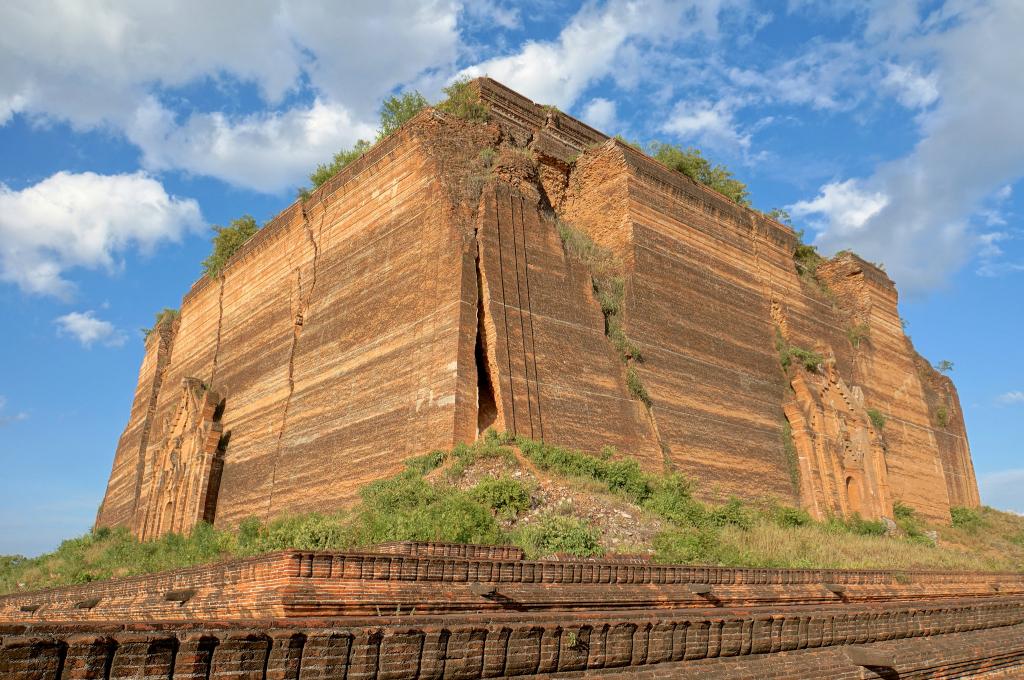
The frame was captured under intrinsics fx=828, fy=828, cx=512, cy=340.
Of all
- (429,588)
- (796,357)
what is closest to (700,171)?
(796,357)

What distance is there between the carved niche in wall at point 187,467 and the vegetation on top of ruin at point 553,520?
198 centimetres

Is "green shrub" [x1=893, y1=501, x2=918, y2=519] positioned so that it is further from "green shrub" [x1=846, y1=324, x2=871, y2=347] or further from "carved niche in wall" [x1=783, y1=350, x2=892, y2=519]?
"green shrub" [x1=846, y1=324, x2=871, y2=347]

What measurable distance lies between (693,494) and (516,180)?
6726 millimetres

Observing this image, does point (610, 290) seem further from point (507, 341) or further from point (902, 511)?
point (902, 511)

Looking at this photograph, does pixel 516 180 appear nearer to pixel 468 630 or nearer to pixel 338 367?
pixel 338 367

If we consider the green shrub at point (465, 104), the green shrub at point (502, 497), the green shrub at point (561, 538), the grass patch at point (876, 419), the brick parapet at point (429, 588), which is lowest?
the brick parapet at point (429, 588)

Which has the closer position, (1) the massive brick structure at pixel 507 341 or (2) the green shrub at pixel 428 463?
(2) the green shrub at pixel 428 463

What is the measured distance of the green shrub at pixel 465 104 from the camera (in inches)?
650

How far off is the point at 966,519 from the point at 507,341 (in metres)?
19.3

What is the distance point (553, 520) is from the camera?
10508mm

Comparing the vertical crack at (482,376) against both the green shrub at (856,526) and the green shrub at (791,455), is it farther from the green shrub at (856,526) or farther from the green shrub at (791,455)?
the green shrub at (856,526)

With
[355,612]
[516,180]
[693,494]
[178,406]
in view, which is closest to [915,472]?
[693,494]

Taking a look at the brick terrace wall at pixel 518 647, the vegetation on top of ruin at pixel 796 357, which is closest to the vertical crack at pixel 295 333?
the vegetation on top of ruin at pixel 796 357

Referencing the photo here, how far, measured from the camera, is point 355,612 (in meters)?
5.62
